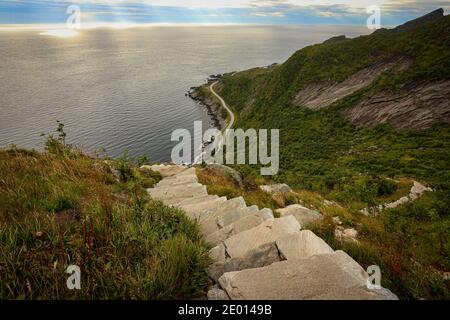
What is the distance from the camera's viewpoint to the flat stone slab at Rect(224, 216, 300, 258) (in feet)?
17.2

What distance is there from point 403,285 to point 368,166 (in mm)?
34078

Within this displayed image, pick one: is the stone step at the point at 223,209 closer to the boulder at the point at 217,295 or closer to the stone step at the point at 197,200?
the stone step at the point at 197,200

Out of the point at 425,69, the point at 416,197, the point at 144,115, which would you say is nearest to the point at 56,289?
the point at 416,197

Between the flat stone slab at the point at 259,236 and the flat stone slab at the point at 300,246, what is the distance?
0.34m

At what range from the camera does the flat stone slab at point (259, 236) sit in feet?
17.2

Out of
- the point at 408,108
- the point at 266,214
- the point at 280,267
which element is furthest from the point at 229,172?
the point at 408,108

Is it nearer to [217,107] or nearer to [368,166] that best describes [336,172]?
[368,166]

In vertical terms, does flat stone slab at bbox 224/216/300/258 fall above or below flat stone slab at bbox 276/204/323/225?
above

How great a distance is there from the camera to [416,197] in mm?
21672

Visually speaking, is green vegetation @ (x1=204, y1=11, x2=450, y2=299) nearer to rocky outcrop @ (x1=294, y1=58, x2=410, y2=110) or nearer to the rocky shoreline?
rocky outcrop @ (x1=294, y1=58, x2=410, y2=110)

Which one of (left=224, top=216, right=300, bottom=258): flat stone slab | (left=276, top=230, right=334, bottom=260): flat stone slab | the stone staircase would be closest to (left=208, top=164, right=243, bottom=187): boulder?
the stone staircase

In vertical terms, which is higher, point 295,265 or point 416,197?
point 295,265

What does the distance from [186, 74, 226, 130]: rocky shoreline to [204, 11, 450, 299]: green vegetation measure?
6.83 metres

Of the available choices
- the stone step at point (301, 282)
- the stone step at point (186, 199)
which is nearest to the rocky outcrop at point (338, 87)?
the stone step at point (186, 199)
